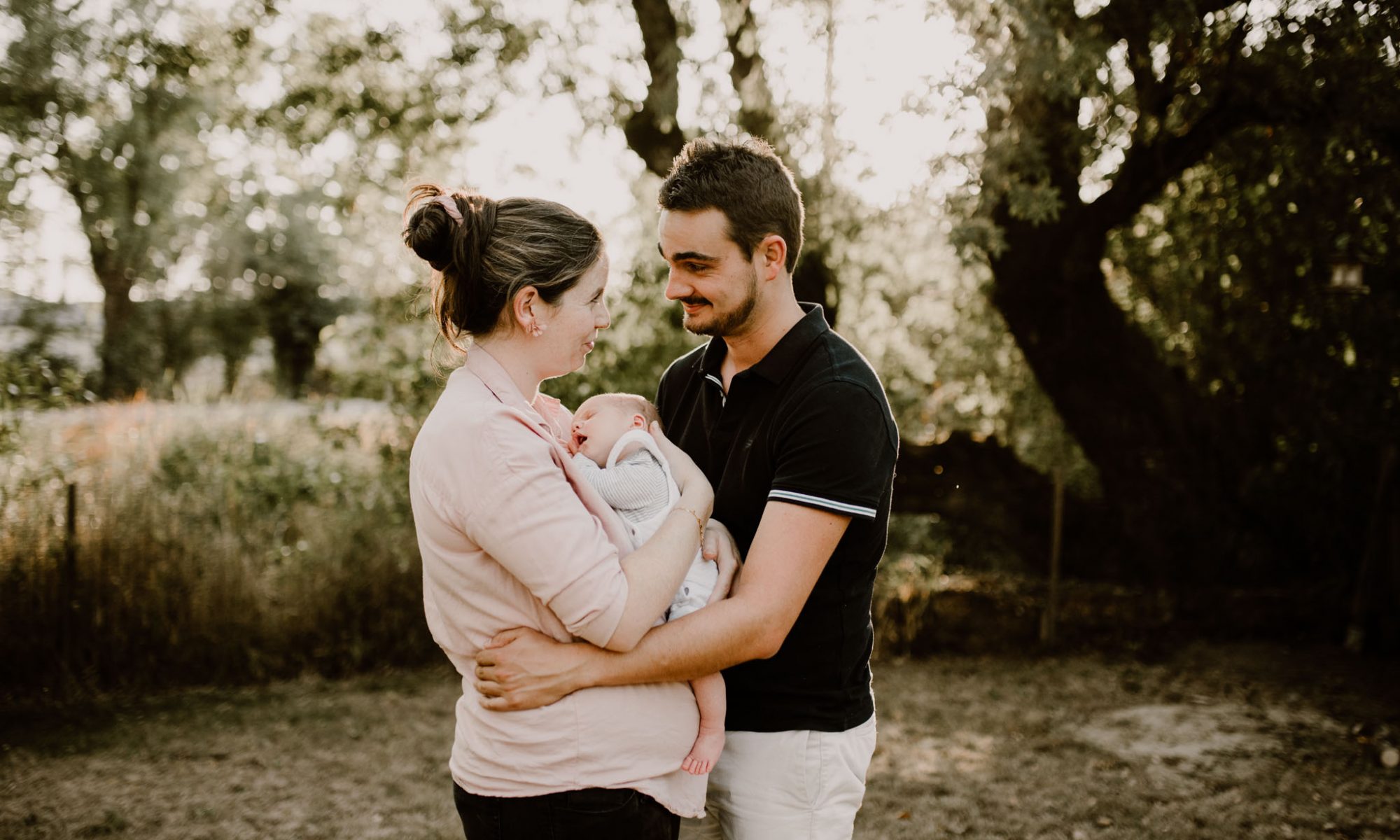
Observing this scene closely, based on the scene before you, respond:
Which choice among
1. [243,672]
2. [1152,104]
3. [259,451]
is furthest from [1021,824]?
[259,451]

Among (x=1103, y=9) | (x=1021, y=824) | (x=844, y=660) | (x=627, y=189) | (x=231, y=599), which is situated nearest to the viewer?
(x=844, y=660)

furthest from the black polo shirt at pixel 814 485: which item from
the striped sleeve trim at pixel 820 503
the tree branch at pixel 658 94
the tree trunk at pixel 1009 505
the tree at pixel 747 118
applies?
the tree trunk at pixel 1009 505

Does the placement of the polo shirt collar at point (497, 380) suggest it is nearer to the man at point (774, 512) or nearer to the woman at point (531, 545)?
the woman at point (531, 545)

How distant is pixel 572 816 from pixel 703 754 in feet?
0.89

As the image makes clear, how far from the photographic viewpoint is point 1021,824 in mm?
4637

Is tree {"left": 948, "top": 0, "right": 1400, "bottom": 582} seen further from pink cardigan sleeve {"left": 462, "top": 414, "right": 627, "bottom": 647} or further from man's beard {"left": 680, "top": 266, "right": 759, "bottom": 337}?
pink cardigan sleeve {"left": 462, "top": 414, "right": 627, "bottom": 647}

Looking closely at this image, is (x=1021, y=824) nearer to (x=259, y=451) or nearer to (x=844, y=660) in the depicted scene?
(x=844, y=660)

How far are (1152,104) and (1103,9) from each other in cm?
80

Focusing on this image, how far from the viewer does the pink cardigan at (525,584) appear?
5.36 ft

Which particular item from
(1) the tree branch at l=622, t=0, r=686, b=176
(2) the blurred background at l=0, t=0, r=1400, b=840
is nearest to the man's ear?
(2) the blurred background at l=0, t=0, r=1400, b=840

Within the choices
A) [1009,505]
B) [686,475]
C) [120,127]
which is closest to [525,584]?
[686,475]

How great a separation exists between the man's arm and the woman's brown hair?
56cm

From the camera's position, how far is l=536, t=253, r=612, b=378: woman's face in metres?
1.84

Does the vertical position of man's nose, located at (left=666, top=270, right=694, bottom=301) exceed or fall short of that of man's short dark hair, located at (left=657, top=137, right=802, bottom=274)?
it falls short
